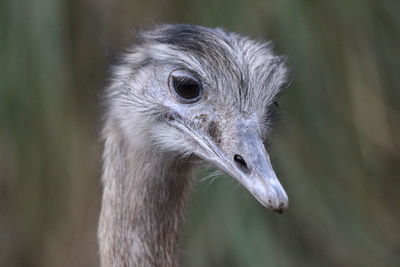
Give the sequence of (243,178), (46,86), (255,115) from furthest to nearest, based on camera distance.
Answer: (46,86) → (255,115) → (243,178)

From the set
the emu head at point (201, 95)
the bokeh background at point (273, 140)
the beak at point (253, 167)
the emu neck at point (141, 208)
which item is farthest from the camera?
the bokeh background at point (273, 140)

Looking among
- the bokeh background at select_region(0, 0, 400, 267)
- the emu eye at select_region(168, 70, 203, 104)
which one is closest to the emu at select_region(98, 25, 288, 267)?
the emu eye at select_region(168, 70, 203, 104)

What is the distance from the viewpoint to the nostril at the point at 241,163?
1.45m

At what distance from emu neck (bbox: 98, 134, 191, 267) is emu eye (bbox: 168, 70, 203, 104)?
14 cm

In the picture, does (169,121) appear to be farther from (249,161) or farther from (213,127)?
(249,161)

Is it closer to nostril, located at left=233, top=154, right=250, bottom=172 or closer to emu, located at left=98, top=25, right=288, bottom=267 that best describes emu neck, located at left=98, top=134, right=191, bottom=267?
emu, located at left=98, top=25, right=288, bottom=267

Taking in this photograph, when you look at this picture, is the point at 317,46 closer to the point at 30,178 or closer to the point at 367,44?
the point at 367,44

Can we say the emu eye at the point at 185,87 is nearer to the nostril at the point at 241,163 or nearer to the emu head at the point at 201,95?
the emu head at the point at 201,95

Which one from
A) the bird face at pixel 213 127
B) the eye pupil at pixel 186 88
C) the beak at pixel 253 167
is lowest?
the beak at pixel 253 167

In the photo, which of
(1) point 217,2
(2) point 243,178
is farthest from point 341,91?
(2) point 243,178

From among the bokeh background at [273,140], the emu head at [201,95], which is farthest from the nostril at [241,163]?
the bokeh background at [273,140]

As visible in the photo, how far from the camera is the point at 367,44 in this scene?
9.29ft

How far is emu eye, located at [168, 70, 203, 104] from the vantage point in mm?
1615

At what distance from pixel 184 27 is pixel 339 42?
46.7 inches
